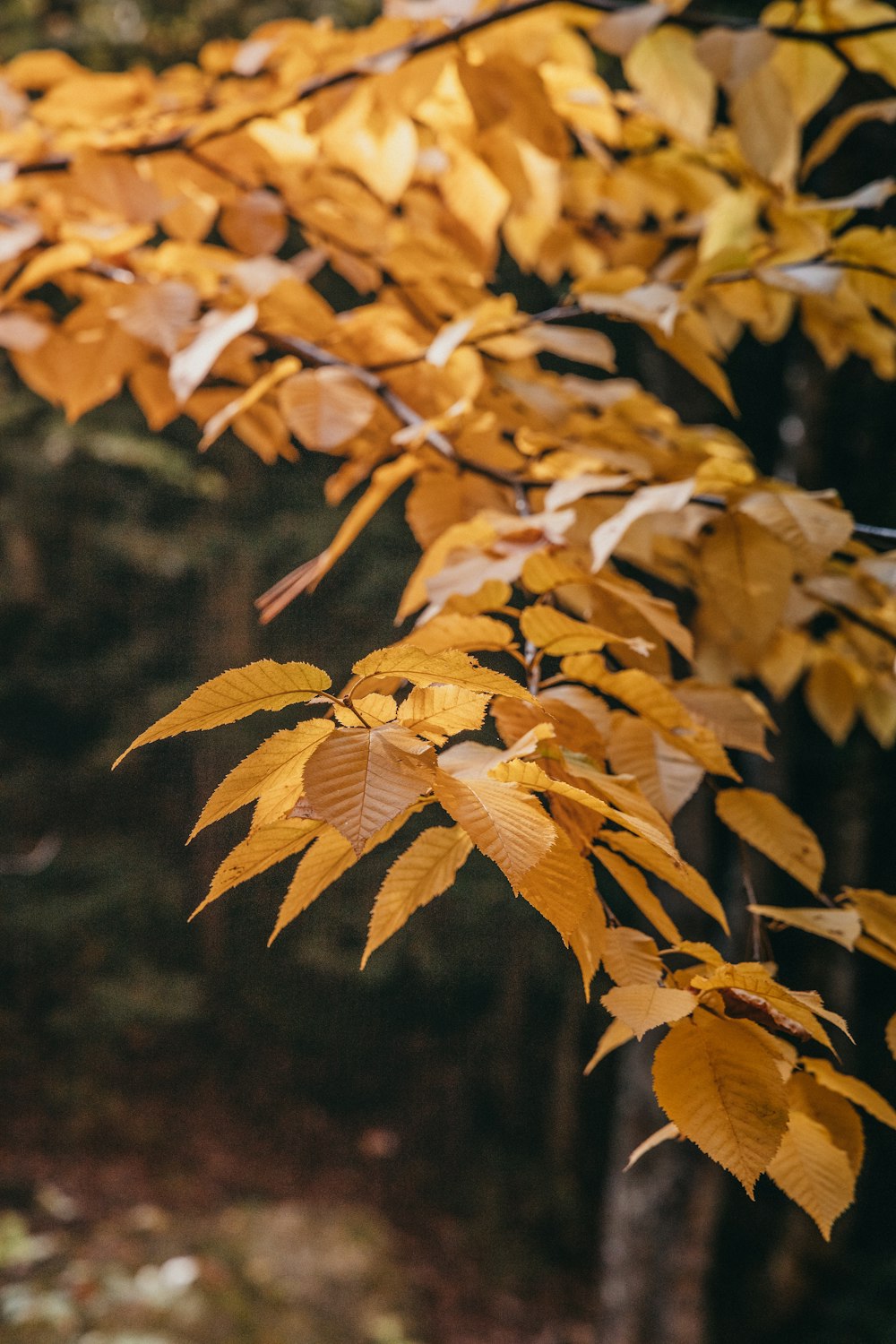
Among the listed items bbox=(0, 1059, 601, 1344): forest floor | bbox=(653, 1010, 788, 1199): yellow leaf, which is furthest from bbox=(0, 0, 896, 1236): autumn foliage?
bbox=(0, 1059, 601, 1344): forest floor

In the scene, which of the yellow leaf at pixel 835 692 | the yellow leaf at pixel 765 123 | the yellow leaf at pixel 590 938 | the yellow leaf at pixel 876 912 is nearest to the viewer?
the yellow leaf at pixel 590 938

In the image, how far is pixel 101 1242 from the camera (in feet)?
11.7

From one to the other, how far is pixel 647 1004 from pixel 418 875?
0.49 feet

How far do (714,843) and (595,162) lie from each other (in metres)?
1.70

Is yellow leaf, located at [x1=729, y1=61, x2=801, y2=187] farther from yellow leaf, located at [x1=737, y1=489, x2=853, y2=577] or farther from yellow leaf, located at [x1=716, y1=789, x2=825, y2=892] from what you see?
yellow leaf, located at [x1=716, y1=789, x2=825, y2=892]

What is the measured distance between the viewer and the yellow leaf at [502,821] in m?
0.36

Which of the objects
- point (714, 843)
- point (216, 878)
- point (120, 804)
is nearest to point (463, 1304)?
point (714, 843)

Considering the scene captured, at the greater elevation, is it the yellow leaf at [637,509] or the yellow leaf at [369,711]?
the yellow leaf at [369,711]

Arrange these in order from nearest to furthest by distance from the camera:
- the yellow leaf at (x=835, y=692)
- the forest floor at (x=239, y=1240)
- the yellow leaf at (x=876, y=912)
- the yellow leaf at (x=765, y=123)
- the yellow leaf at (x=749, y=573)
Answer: the yellow leaf at (x=876, y=912)
the yellow leaf at (x=749, y=573)
the yellow leaf at (x=765, y=123)
the yellow leaf at (x=835, y=692)
the forest floor at (x=239, y=1240)

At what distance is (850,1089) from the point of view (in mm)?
543

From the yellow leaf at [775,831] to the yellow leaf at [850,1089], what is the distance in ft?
0.42

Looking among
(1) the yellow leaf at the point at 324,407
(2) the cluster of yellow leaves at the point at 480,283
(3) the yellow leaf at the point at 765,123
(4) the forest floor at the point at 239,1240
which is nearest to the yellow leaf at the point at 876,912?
(2) the cluster of yellow leaves at the point at 480,283

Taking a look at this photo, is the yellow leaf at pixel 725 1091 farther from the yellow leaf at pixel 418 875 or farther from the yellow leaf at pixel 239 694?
the yellow leaf at pixel 239 694

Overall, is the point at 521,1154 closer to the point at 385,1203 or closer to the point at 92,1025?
the point at 385,1203
